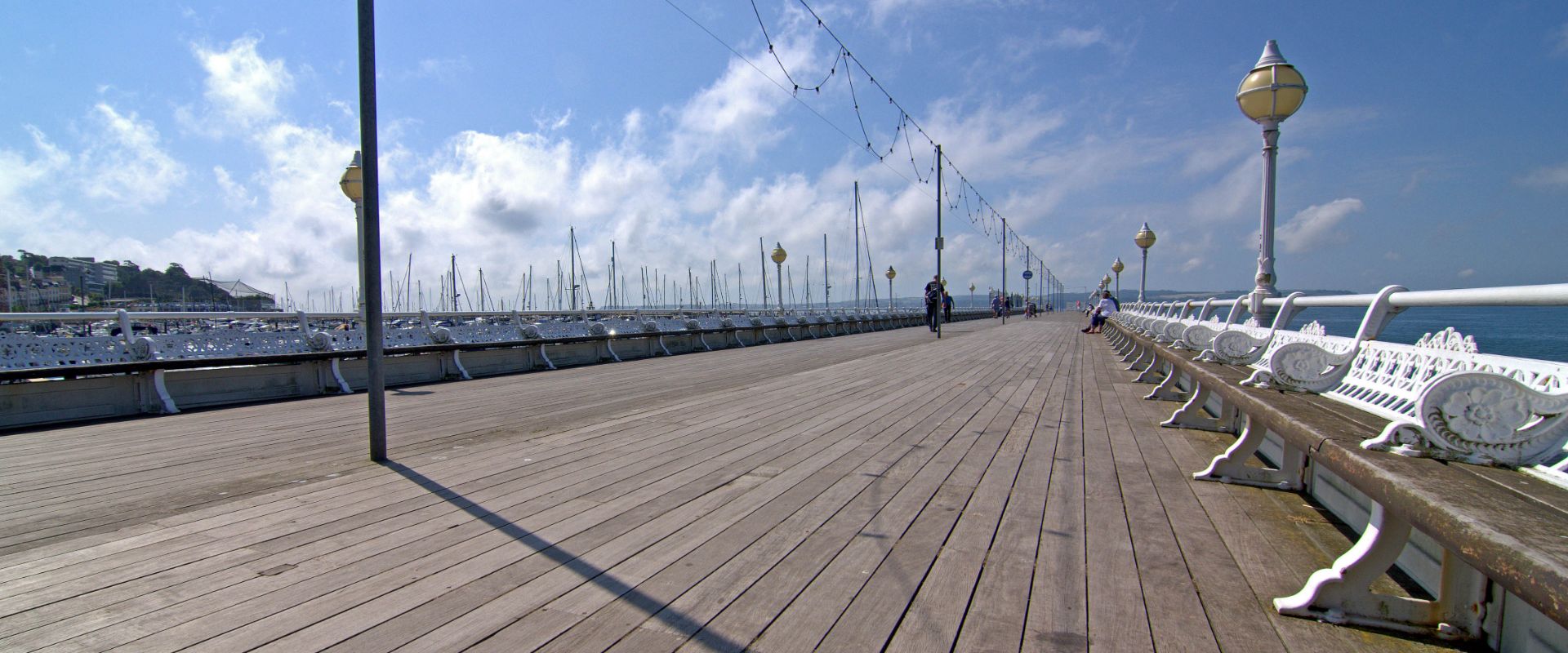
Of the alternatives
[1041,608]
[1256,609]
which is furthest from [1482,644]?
[1041,608]

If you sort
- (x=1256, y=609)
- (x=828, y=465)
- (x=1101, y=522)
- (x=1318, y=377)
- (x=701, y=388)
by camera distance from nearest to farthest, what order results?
(x=1256, y=609), (x=1101, y=522), (x=1318, y=377), (x=828, y=465), (x=701, y=388)

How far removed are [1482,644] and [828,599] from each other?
1.63 m

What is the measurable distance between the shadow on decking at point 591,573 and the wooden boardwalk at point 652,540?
0.04 feet

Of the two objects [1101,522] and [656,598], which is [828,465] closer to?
[1101,522]

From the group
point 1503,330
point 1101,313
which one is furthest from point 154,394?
point 1101,313

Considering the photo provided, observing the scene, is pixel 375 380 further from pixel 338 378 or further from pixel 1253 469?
pixel 1253 469

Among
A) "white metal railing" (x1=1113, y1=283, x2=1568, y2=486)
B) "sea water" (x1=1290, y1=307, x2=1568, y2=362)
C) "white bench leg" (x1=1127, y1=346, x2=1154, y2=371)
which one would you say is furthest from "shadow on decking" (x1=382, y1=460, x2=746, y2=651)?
"white bench leg" (x1=1127, y1=346, x2=1154, y2=371)

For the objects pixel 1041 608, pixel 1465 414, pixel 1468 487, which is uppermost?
pixel 1465 414

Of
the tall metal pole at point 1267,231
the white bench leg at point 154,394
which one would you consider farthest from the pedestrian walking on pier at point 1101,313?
the white bench leg at point 154,394

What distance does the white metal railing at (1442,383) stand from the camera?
5.72 feet

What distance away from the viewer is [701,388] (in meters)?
7.12

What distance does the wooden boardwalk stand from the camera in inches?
75.1

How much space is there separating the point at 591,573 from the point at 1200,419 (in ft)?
14.0

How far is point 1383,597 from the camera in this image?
188cm
